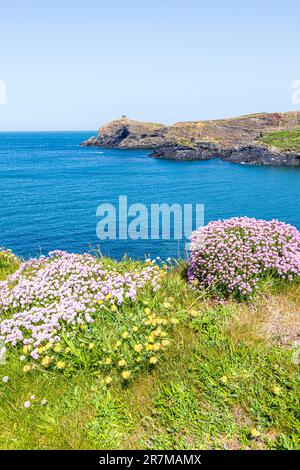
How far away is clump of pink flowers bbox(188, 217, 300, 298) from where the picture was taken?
6.75 meters

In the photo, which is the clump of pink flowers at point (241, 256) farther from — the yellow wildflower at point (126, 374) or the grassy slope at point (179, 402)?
the yellow wildflower at point (126, 374)

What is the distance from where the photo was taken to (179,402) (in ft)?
14.5

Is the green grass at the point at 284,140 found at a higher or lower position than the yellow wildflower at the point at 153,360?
Result: higher

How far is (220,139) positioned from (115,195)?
271ft

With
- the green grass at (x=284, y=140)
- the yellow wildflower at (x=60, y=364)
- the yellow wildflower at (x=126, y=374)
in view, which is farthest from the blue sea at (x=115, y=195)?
the yellow wildflower at (x=126, y=374)

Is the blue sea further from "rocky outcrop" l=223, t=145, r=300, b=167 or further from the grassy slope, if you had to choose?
the grassy slope

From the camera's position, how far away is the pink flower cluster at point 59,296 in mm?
5758

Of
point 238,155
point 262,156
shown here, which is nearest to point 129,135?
point 238,155

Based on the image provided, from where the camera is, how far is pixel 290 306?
20.8 ft

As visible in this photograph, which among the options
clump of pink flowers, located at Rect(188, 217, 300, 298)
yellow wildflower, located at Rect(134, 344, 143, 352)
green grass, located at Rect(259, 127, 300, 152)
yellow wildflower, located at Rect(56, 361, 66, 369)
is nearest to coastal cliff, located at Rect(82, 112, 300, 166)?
green grass, located at Rect(259, 127, 300, 152)

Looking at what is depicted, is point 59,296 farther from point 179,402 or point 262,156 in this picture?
point 262,156

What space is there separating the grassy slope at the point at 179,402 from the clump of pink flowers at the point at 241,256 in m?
1.30

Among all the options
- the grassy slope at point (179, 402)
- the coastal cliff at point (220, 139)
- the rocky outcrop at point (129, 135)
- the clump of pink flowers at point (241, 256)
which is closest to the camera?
the grassy slope at point (179, 402)

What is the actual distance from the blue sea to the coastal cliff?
10033 mm
